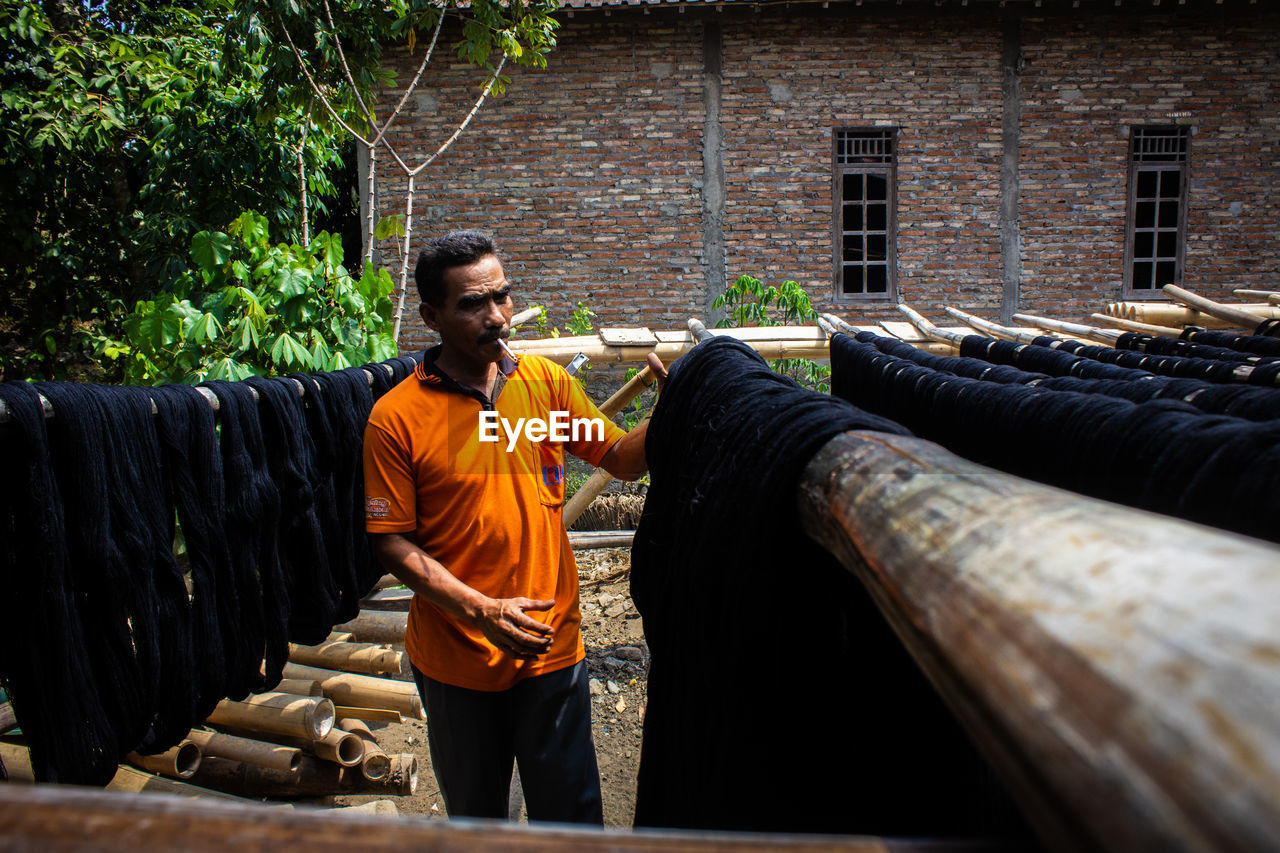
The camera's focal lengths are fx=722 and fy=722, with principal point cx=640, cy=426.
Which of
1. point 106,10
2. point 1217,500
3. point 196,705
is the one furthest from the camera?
point 106,10

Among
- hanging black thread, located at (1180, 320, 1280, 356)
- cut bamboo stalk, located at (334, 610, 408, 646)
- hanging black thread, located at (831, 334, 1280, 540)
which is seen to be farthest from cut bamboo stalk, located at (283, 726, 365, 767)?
hanging black thread, located at (1180, 320, 1280, 356)

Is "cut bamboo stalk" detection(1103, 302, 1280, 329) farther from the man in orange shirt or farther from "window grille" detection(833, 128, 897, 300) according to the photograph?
"window grille" detection(833, 128, 897, 300)

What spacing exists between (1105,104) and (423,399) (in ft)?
31.7

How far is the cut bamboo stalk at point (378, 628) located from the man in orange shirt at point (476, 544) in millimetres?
1776

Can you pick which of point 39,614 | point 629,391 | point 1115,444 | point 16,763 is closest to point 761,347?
point 629,391

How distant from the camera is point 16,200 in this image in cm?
706

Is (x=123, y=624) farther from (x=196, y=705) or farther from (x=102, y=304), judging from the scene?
(x=102, y=304)

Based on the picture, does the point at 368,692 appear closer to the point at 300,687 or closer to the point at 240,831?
the point at 300,687

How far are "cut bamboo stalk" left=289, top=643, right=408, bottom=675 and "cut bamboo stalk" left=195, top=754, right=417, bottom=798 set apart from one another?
506 millimetres

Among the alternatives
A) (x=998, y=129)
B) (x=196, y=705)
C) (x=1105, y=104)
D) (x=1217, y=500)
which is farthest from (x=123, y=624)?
(x=1105, y=104)

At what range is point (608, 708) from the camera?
4.43 meters

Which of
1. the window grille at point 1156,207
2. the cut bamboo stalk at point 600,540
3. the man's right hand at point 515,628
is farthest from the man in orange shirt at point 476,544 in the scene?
the window grille at point 1156,207

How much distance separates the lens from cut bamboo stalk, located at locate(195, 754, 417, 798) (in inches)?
120

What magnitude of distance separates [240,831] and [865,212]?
938cm
